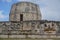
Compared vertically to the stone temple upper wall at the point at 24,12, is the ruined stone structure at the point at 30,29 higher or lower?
lower

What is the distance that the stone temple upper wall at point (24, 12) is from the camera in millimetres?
18094

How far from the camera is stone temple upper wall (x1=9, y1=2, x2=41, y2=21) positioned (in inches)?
712

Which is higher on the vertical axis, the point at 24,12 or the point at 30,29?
the point at 24,12

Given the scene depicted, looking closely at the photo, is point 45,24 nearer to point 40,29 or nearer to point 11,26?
point 40,29

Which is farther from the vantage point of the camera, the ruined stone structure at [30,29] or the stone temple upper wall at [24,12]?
the stone temple upper wall at [24,12]

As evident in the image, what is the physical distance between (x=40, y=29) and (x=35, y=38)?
556 millimetres

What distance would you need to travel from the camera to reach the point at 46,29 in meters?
9.40

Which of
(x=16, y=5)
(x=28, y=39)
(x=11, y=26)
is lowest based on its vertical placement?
(x=28, y=39)

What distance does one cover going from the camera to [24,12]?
61.0ft

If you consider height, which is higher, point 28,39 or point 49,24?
point 49,24

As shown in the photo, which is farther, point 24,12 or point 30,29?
point 24,12

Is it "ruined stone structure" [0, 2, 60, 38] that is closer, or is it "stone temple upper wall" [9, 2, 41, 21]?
"ruined stone structure" [0, 2, 60, 38]

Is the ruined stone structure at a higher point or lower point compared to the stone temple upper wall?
lower

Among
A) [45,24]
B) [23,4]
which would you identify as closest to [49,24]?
[45,24]
